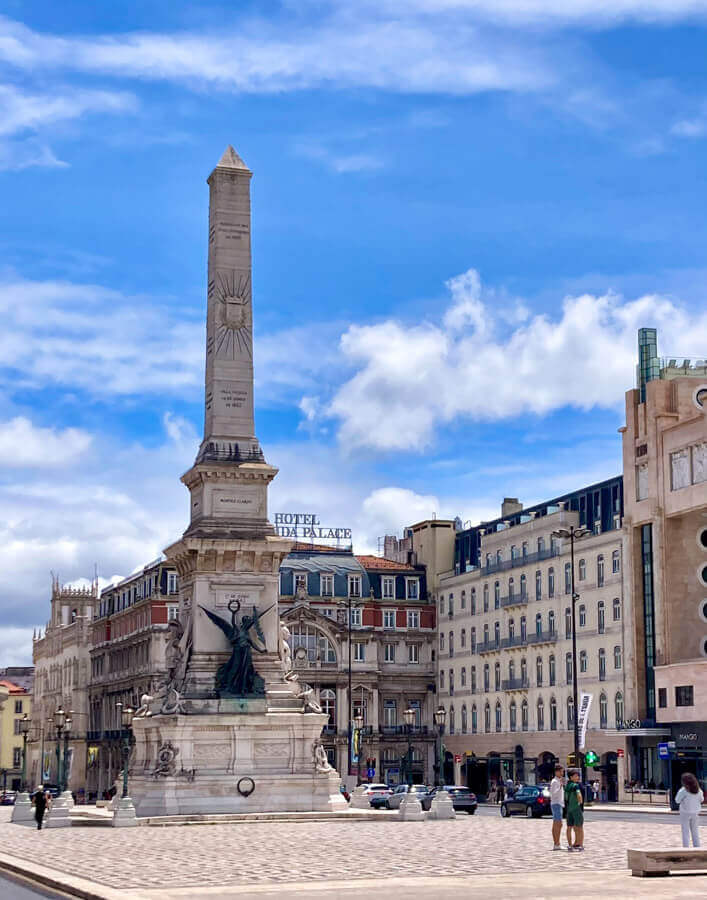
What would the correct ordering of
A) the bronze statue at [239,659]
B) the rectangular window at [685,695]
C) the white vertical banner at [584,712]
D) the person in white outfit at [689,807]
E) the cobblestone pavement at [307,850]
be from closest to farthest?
the cobblestone pavement at [307,850] → the person in white outfit at [689,807] → the bronze statue at [239,659] → the rectangular window at [685,695] → the white vertical banner at [584,712]

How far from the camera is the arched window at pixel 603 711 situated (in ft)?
289

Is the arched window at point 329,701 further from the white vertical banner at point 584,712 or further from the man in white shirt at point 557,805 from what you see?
the man in white shirt at point 557,805

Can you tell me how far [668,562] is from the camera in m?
82.4

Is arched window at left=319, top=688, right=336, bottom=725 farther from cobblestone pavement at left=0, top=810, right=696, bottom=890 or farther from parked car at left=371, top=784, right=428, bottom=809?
cobblestone pavement at left=0, top=810, right=696, bottom=890

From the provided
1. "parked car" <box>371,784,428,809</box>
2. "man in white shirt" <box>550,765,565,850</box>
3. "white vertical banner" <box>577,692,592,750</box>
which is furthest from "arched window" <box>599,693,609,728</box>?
"man in white shirt" <box>550,765,565,850</box>

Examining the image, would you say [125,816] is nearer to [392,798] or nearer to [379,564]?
[392,798]

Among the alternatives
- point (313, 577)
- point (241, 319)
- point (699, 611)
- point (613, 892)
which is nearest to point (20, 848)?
point (613, 892)

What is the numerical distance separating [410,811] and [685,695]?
30839 millimetres

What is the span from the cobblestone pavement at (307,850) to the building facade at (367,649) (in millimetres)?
60430

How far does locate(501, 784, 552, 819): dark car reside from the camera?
60.4 m

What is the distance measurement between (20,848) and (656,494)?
52.1 meters

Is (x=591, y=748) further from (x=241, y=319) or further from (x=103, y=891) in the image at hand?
(x=103, y=891)

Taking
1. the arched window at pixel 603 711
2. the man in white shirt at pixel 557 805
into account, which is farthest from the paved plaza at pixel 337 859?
the arched window at pixel 603 711

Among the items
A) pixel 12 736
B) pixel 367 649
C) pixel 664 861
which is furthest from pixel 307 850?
pixel 12 736
